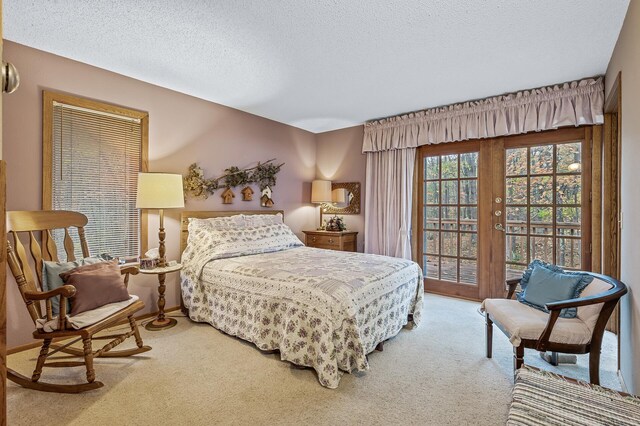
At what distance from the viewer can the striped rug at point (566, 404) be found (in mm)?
1156

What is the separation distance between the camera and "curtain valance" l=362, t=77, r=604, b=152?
3.17 m

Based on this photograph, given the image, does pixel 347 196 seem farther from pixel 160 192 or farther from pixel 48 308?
pixel 48 308

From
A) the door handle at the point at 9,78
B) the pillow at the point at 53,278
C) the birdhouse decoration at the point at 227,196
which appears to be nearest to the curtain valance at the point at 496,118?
the birdhouse decoration at the point at 227,196

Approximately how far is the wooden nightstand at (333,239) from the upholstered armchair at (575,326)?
2.69 meters

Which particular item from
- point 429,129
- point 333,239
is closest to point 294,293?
point 333,239

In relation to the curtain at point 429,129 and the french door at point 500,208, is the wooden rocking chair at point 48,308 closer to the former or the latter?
the curtain at point 429,129

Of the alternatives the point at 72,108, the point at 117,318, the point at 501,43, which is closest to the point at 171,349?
the point at 117,318

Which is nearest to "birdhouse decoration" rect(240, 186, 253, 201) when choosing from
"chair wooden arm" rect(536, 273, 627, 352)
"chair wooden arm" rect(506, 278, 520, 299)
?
"chair wooden arm" rect(506, 278, 520, 299)

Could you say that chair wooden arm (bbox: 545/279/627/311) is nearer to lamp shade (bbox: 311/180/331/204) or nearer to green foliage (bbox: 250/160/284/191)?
lamp shade (bbox: 311/180/331/204)

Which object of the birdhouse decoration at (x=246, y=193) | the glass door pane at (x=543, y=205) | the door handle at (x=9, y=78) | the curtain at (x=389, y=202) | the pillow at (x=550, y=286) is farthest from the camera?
the curtain at (x=389, y=202)

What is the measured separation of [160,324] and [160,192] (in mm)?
1276

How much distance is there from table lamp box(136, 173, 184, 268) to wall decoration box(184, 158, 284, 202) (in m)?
0.53

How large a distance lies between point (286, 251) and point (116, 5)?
262cm

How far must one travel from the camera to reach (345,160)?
202 inches
